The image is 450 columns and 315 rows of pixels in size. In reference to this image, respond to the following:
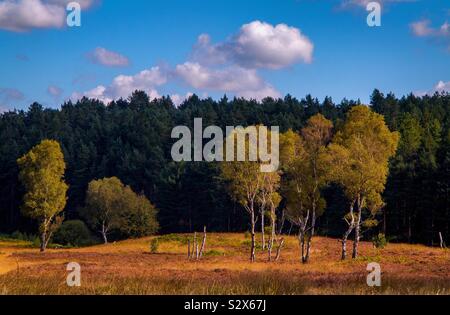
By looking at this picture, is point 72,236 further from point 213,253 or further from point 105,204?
point 213,253

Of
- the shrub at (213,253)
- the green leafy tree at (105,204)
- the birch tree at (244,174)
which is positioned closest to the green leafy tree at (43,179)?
the green leafy tree at (105,204)

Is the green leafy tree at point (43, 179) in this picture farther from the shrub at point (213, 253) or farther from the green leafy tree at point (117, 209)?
the shrub at point (213, 253)

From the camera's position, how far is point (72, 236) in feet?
290

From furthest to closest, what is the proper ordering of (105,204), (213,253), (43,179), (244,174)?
(105,204)
(43,179)
(213,253)
(244,174)

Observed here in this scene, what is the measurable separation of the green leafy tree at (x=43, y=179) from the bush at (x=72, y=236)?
A: 77.0 feet

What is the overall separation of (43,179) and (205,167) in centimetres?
4648

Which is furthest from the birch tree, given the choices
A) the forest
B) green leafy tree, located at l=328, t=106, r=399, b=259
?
the forest

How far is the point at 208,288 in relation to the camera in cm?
1305

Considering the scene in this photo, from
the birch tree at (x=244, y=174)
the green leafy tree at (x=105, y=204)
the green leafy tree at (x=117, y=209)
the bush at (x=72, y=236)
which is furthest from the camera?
the bush at (x=72, y=236)

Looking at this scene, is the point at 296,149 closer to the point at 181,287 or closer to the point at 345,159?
the point at 345,159

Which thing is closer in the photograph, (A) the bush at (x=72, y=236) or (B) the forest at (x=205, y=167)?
(B) the forest at (x=205, y=167)

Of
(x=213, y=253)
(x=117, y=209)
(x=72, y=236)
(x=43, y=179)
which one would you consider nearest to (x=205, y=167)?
(x=117, y=209)

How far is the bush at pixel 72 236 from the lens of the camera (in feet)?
289
